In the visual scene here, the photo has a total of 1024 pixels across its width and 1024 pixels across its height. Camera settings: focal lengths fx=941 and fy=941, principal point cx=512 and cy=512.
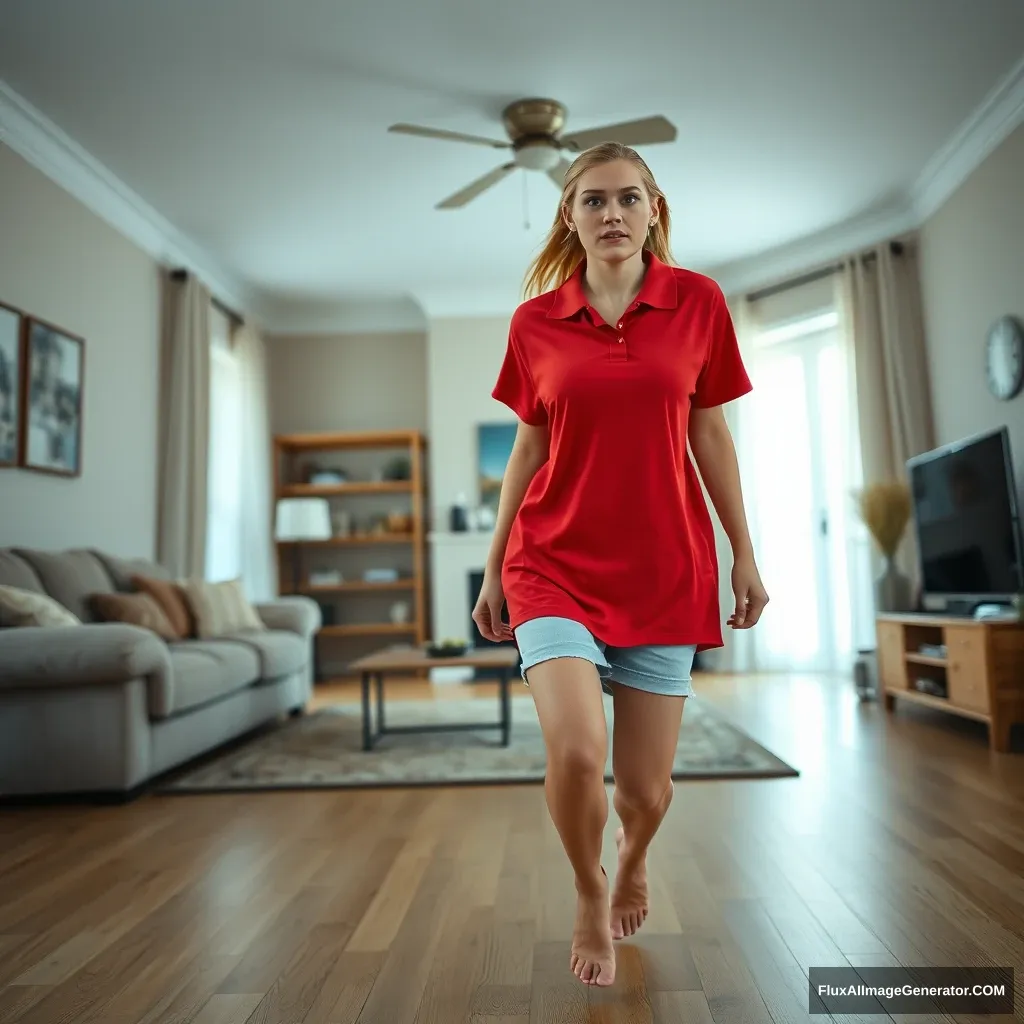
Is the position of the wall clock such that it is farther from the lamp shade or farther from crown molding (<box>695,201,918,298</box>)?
the lamp shade

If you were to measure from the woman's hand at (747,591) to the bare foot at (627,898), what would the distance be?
46cm

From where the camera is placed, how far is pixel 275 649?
462 cm

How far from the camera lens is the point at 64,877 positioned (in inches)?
90.0

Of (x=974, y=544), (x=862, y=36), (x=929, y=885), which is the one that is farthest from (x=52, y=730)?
(x=862, y=36)

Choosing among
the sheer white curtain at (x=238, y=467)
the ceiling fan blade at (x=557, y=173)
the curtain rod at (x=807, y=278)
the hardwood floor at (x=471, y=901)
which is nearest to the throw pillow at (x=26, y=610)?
the hardwood floor at (x=471, y=901)

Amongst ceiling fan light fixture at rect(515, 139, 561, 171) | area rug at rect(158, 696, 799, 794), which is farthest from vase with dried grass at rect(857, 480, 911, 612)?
ceiling fan light fixture at rect(515, 139, 561, 171)

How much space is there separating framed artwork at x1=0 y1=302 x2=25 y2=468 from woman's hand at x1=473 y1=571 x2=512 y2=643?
332 cm

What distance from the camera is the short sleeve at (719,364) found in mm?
1590

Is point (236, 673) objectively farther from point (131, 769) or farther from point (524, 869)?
point (524, 869)

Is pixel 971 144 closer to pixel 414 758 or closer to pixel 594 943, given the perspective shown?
pixel 414 758

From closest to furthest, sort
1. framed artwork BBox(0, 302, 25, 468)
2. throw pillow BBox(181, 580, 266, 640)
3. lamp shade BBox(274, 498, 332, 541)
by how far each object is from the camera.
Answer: framed artwork BBox(0, 302, 25, 468)
throw pillow BBox(181, 580, 266, 640)
lamp shade BBox(274, 498, 332, 541)

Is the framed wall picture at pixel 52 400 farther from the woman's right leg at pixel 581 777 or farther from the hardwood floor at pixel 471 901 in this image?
the woman's right leg at pixel 581 777

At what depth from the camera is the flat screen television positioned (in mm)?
3979

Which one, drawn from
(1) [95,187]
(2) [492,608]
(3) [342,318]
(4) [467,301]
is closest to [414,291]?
(4) [467,301]
